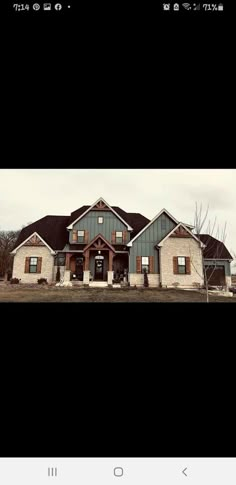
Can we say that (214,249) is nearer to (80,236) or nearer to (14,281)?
(80,236)

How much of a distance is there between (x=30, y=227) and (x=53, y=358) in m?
1.51

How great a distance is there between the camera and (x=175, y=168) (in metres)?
1.94

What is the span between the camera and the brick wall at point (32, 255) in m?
2.79

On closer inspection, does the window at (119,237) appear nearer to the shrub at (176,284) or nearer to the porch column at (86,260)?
the porch column at (86,260)

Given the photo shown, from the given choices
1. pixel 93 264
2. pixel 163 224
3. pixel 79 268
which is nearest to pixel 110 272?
pixel 93 264

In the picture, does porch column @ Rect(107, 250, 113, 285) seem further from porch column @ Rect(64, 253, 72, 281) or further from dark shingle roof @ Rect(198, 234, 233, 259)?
dark shingle roof @ Rect(198, 234, 233, 259)

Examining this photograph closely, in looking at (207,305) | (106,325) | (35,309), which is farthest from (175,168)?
(35,309)

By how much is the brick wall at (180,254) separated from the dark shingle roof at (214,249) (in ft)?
0.52

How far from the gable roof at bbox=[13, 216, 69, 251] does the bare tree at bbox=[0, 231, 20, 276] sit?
9cm

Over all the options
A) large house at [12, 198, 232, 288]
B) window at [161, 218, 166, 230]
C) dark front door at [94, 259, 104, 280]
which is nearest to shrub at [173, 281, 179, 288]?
large house at [12, 198, 232, 288]

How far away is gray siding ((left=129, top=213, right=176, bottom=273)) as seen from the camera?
2963 mm

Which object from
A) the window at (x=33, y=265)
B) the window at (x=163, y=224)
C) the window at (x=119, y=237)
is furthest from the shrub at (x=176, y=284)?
the window at (x=33, y=265)

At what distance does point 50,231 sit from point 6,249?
523mm
